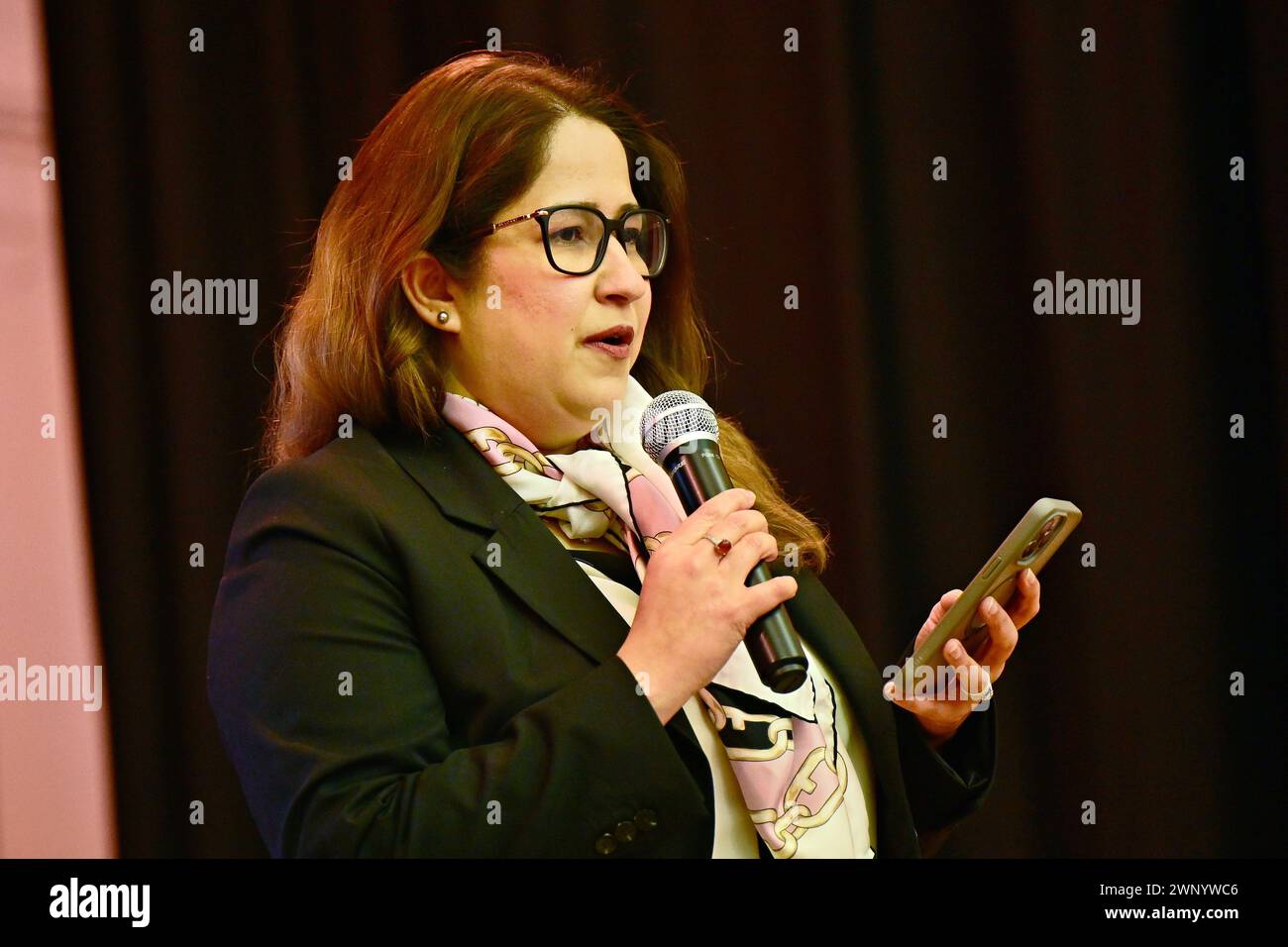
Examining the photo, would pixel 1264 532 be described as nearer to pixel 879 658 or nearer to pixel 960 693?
pixel 879 658

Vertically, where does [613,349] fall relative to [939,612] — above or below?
above

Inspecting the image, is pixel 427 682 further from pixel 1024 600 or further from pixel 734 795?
pixel 1024 600

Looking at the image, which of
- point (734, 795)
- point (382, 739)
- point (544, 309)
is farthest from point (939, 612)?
point (382, 739)

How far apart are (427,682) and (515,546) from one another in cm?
19

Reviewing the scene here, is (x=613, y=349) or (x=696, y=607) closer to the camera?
(x=696, y=607)

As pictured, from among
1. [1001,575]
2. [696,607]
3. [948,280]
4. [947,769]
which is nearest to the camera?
[696,607]

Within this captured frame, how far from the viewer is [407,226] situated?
60.5 inches

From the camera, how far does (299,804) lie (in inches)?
48.3

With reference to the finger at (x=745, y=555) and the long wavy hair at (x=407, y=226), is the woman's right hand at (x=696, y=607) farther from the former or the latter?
the long wavy hair at (x=407, y=226)

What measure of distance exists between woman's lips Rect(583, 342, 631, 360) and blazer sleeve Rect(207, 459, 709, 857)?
36 centimetres

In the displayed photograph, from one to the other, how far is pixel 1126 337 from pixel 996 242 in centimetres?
32

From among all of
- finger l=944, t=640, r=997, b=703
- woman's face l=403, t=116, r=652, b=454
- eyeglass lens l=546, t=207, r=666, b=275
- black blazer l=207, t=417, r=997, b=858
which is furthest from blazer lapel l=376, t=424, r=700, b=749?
finger l=944, t=640, r=997, b=703

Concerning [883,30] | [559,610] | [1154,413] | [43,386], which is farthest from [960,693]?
[43,386]

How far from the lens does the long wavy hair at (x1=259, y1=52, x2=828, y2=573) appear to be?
4.97ft
